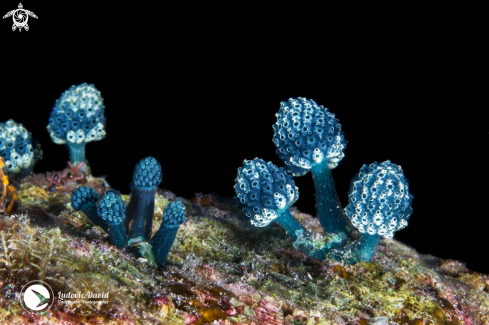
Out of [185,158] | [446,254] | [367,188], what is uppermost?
[367,188]

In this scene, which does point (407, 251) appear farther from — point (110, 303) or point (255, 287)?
point (110, 303)

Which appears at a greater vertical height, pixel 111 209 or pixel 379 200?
pixel 379 200

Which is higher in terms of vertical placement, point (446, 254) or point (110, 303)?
point (110, 303)

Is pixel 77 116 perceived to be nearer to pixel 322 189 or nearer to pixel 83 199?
pixel 83 199

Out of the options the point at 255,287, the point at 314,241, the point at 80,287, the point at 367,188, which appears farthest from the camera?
the point at 314,241

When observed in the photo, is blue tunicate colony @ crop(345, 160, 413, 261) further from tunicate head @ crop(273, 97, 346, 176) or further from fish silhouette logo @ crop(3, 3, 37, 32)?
fish silhouette logo @ crop(3, 3, 37, 32)

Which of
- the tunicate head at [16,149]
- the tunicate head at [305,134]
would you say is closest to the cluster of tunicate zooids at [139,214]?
the tunicate head at [305,134]

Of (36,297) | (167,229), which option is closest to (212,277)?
(167,229)

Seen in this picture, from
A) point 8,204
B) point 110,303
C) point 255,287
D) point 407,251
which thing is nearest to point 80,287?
point 110,303
